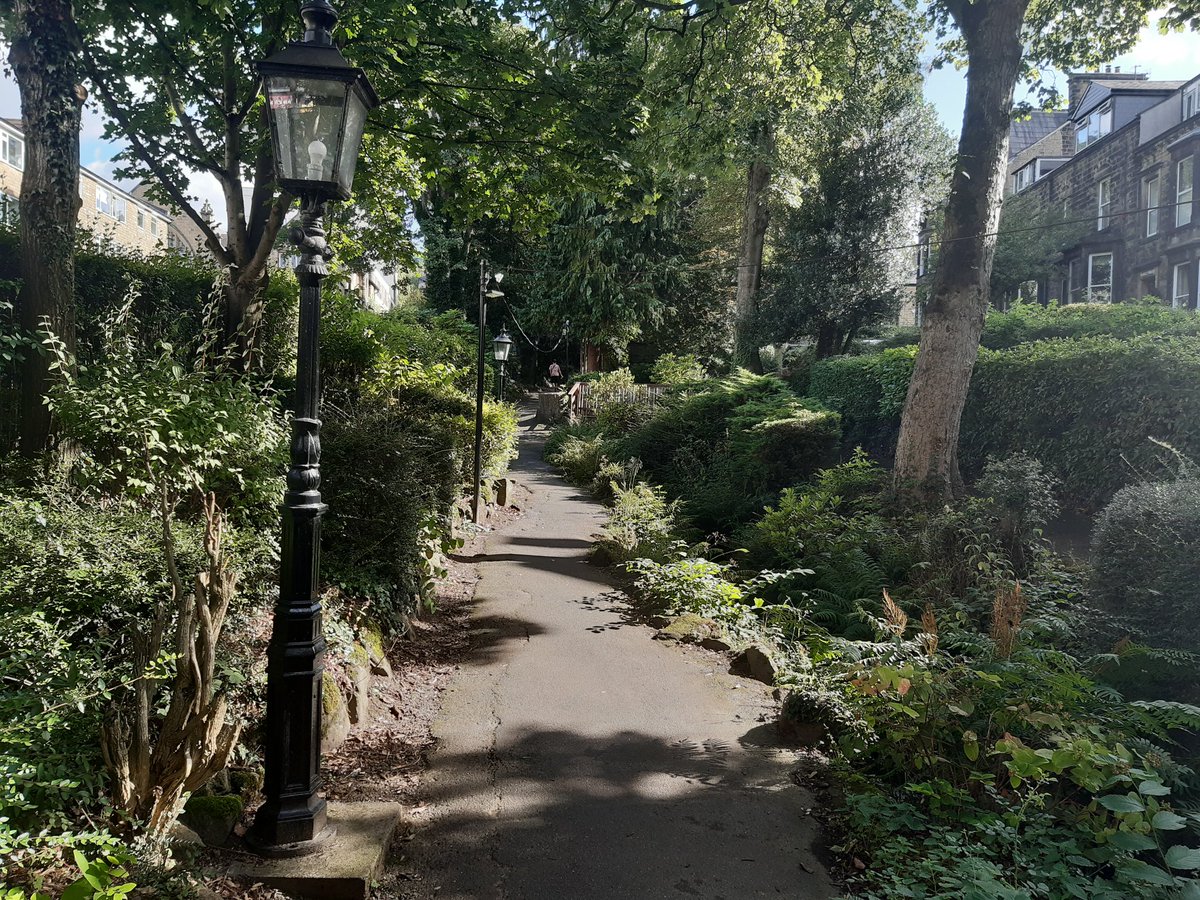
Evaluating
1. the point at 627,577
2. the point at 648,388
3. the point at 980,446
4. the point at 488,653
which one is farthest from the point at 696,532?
the point at 648,388

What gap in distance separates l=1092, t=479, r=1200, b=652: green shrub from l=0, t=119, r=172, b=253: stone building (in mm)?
23448

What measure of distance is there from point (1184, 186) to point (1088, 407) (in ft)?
69.0

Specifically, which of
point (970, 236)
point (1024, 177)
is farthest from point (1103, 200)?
point (970, 236)

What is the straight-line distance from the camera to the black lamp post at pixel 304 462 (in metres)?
3.43

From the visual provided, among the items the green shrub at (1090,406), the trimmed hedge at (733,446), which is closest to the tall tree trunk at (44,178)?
the trimmed hedge at (733,446)

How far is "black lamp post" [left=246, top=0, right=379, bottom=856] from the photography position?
3.43m

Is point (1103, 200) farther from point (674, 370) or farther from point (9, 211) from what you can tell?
point (9, 211)

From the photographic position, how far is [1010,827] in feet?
11.7

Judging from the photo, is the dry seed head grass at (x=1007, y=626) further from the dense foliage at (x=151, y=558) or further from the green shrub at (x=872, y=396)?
the green shrub at (x=872, y=396)

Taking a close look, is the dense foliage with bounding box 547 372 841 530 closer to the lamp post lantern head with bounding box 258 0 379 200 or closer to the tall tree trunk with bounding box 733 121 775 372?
the tall tree trunk with bounding box 733 121 775 372

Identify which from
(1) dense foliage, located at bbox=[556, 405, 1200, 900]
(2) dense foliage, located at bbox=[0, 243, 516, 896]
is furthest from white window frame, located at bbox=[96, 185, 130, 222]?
(1) dense foliage, located at bbox=[556, 405, 1200, 900]

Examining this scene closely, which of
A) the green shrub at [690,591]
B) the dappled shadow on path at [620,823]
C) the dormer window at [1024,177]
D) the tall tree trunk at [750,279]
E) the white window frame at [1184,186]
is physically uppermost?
the dormer window at [1024,177]

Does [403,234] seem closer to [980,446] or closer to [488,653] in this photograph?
[488,653]

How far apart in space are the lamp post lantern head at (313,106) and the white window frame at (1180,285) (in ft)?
98.2
